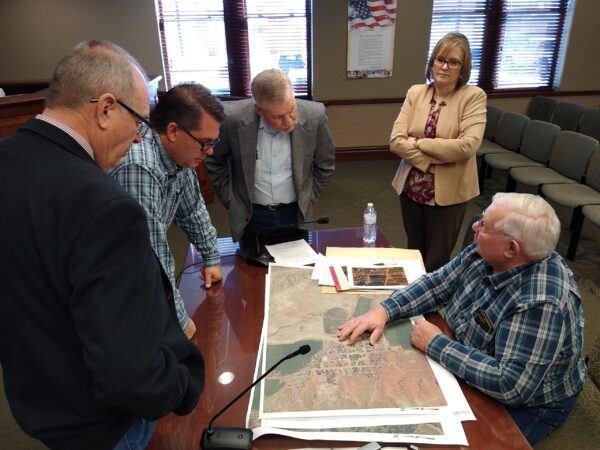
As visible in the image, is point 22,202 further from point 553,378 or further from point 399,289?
point 553,378

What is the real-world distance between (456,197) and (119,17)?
4619 millimetres

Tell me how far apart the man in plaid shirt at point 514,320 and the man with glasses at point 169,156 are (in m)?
0.61

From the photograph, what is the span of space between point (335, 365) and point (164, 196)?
74 cm

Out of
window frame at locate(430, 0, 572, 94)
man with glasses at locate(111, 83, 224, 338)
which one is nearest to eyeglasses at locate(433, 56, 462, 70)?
man with glasses at locate(111, 83, 224, 338)

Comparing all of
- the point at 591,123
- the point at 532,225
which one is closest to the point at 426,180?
the point at 532,225

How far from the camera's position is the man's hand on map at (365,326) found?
1.23 meters

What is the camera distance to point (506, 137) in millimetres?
4648

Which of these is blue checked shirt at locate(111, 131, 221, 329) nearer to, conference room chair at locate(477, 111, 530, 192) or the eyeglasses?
the eyeglasses

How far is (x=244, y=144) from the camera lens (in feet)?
6.72

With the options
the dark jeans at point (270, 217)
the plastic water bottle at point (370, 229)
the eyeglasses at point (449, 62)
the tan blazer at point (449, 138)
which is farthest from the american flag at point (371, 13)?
the plastic water bottle at point (370, 229)

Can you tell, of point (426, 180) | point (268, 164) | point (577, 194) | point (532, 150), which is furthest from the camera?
point (532, 150)

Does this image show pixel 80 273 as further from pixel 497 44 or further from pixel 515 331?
pixel 497 44

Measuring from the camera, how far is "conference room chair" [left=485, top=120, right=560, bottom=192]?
406 centimetres

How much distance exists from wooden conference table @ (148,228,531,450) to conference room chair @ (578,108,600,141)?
4047 millimetres
